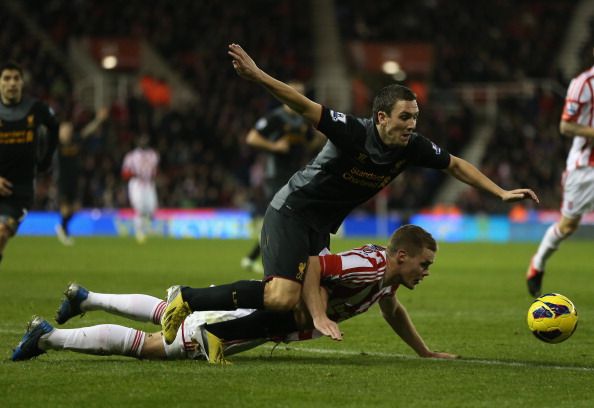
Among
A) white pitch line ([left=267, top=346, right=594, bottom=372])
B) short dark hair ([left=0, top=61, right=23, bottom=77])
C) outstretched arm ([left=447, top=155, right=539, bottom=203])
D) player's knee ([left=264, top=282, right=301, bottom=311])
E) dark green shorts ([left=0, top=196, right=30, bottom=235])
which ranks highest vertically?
short dark hair ([left=0, top=61, right=23, bottom=77])

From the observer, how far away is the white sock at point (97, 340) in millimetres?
6719

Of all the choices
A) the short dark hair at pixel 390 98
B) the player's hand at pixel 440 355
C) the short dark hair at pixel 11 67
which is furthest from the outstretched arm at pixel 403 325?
the short dark hair at pixel 11 67

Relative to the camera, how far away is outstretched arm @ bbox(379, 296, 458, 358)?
287 inches

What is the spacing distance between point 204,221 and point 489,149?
8.31 meters

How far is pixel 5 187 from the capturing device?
10789mm

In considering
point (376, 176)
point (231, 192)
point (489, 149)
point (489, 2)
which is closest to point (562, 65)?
point (489, 2)

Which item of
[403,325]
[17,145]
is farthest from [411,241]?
[17,145]

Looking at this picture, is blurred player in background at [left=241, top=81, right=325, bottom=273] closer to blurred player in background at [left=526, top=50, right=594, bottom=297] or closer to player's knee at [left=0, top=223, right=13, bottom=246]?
blurred player in background at [left=526, top=50, right=594, bottom=297]

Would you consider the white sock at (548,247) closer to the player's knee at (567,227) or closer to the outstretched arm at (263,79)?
the player's knee at (567,227)

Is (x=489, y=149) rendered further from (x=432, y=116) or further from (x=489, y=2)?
(x=489, y=2)

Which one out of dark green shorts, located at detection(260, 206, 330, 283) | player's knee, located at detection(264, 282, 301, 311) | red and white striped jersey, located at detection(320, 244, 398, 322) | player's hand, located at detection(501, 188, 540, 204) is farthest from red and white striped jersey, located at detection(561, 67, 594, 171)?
player's knee, located at detection(264, 282, 301, 311)

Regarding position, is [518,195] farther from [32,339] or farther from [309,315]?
[32,339]

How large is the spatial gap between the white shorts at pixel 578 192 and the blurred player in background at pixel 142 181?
15.2 metres

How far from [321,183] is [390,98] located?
0.69 metres
